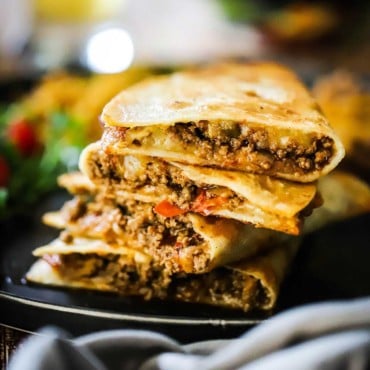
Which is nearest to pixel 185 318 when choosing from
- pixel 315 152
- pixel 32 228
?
pixel 315 152

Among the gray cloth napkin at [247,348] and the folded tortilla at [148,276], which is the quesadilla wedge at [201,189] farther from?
the gray cloth napkin at [247,348]

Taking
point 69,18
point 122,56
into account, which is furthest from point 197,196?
point 69,18

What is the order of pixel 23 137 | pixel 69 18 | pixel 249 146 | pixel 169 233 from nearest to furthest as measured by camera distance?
pixel 249 146
pixel 169 233
pixel 23 137
pixel 69 18

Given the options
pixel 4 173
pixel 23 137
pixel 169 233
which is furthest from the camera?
pixel 23 137

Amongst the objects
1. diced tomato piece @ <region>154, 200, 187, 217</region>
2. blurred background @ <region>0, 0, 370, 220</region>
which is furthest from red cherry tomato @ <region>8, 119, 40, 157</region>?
diced tomato piece @ <region>154, 200, 187, 217</region>

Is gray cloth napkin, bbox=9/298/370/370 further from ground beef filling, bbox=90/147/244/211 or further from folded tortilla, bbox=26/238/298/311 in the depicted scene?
ground beef filling, bbox=90/147/244/211

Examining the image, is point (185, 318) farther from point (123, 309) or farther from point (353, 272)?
point (353, 272)

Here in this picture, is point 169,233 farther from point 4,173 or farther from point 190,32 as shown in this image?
point 190,32
